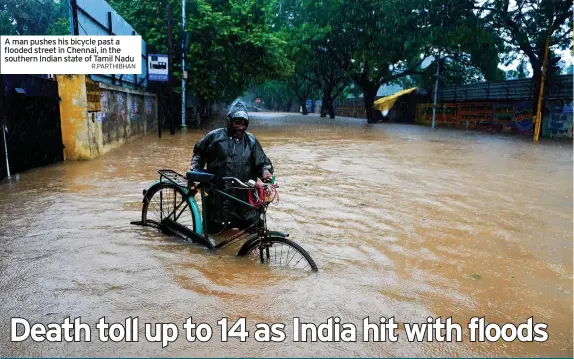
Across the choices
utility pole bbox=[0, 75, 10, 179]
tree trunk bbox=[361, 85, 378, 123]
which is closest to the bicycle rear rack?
utility pole bbox=[0, 75, 10, 179]

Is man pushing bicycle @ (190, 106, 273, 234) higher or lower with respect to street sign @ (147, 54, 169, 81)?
lower

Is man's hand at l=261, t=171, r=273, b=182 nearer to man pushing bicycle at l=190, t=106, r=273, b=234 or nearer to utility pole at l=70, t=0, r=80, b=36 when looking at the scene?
man pushing bicycle at l=190, t=106, r=273, b=234

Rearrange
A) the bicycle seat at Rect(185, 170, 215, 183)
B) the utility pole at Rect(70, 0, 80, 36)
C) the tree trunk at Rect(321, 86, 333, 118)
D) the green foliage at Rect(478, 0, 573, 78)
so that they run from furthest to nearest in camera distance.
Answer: the tree trunk at Rect(321, 86, 333, 118) < the green foliage at Rect(478, 0, 573, 78) < the utility pole at Rect(70, 0, 80, 36) < the bicycle seat at Rect(185, 170, 215, 183)

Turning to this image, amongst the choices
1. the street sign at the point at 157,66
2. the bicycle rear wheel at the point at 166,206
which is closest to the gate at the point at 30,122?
the bicycle rear wheel at the point at 166,206

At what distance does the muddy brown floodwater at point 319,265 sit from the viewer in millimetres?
2869

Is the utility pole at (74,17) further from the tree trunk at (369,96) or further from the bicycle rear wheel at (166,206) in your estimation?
the tree trunk at (369,96)

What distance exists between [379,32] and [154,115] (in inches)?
595

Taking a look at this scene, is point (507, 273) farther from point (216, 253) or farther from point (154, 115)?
point (154, 115)

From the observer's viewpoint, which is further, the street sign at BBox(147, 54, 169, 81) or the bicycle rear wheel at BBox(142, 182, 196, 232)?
the street sign at BBox(147, 54, 169, 81)

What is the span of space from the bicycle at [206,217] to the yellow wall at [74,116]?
5.82 meters

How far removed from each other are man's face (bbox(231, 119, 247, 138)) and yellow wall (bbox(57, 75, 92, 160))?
6.73 metres

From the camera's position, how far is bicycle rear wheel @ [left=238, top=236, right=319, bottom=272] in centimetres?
368

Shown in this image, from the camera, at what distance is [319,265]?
4.08 meters

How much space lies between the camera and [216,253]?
4234 millimetres
